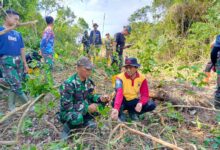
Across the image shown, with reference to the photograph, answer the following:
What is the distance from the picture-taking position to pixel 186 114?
14.6ft

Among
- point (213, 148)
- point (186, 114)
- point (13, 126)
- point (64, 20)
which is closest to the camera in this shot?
point (213, 148)

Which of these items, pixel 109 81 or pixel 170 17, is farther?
pixel 170 17

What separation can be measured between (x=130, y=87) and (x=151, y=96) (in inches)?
40.2

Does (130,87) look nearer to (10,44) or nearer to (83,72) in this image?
(83,72)

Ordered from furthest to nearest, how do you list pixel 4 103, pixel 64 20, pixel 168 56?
pixel 168 56, pixel 64 20, pixel 4 103

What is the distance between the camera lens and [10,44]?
3.96m

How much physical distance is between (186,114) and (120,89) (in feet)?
4.05

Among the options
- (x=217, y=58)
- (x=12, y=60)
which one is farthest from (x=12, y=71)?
(x=217, y=58)

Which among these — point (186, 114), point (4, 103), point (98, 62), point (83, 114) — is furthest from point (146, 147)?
point (98, 62)

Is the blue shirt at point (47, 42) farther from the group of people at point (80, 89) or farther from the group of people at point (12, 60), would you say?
the group of people at point (12, 60)

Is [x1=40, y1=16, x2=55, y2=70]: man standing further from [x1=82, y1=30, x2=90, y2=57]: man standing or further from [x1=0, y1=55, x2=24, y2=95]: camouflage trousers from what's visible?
[x1=0, y1=55, x2=24, y2=95]: camouflage trousers

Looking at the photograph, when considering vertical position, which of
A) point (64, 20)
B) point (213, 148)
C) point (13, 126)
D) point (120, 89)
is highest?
point (64, 20)

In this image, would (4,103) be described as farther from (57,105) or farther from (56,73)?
(56,73)

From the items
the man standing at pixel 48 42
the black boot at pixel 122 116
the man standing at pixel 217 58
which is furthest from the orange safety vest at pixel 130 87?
the man standing at pixel 48 42
